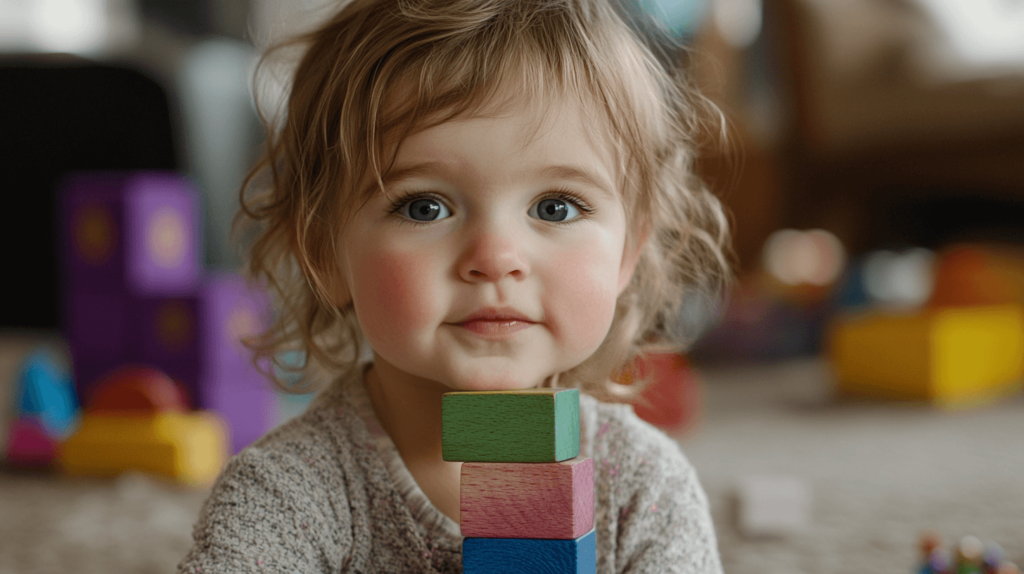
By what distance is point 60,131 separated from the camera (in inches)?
96.4

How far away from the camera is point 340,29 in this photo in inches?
25.2

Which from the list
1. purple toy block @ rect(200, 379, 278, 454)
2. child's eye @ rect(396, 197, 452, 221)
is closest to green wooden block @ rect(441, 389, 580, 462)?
child's eye @ rect(396, 197, 452, 221)

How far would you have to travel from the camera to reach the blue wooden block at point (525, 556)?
0.47 metres

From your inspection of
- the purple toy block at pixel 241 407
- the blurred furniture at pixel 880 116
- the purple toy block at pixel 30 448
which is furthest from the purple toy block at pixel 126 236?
the blurred furniture at pixel 880 116

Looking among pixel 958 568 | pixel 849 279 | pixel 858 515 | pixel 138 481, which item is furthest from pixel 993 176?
pixel 138 481

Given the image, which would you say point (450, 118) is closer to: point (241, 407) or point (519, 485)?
point (519, 485)

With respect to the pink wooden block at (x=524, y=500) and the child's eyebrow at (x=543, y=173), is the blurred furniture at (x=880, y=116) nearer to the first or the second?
the child's eyebrow at (x=543, y=173)

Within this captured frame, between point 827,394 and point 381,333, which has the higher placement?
point 381,333

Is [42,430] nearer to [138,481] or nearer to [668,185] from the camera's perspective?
[138,481]

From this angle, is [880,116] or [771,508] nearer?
[771,508]

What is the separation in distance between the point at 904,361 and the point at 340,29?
139cm

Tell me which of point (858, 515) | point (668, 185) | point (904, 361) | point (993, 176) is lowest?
point (858, 515)

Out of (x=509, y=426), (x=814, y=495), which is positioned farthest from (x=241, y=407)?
(x=509, y=426)

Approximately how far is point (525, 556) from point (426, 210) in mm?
204
